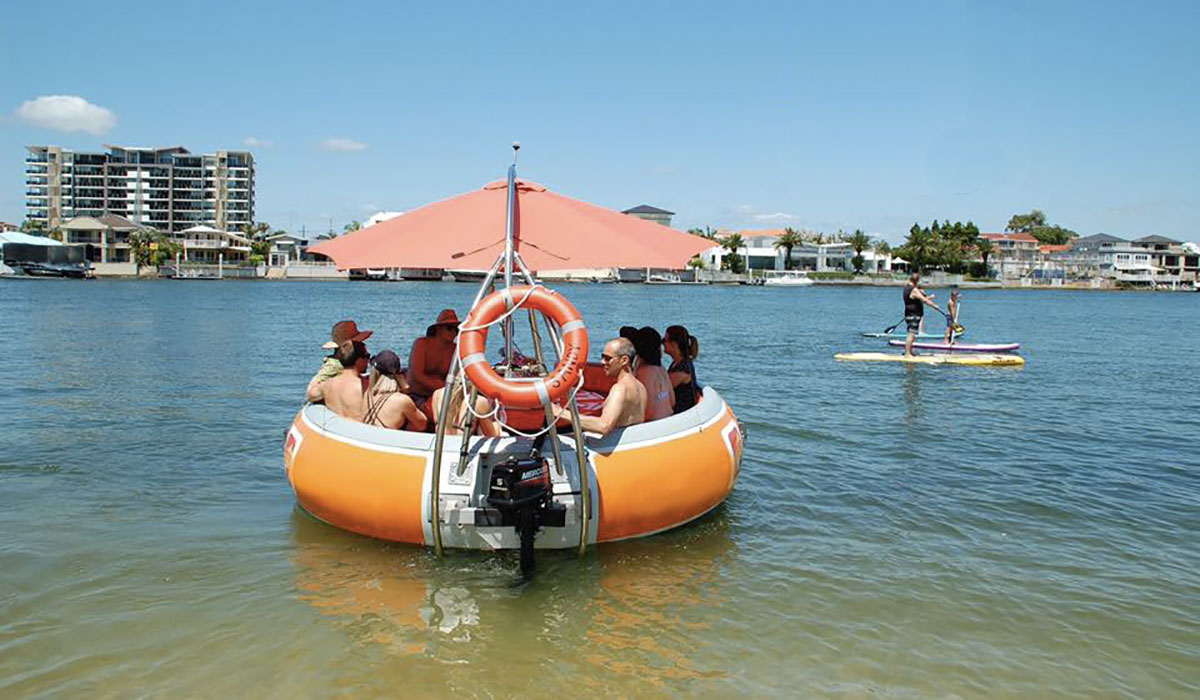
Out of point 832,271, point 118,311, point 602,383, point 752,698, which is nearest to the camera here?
point 752,698

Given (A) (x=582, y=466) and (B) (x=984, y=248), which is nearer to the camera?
(A) (x=582, y=466)

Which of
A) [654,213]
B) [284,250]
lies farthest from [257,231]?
[654,213]

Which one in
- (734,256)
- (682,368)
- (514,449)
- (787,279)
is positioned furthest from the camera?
(734,256)

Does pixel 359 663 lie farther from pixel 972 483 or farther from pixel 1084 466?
pixel 1084 466

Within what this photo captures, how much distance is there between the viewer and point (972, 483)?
10.1 m

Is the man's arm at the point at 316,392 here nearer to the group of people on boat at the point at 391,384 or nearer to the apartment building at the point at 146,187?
the group of people on boat at the point at 391,384

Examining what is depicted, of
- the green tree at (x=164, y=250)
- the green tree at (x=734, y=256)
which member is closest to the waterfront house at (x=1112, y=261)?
the green tree at (x=734, y=256)

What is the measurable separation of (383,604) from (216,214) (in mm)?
149502

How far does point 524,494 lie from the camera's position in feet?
20.3

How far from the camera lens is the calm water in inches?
213

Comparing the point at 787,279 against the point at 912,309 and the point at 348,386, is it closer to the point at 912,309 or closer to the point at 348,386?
the point at 912,309

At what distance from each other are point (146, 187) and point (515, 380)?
152862mm

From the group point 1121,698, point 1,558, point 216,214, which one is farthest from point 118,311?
point 216,214

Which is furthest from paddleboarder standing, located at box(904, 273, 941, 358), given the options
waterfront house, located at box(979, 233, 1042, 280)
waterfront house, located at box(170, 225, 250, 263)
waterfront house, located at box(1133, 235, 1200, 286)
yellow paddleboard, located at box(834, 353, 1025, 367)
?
waterfront house, located at box(1133, 235, 1200, 286)
